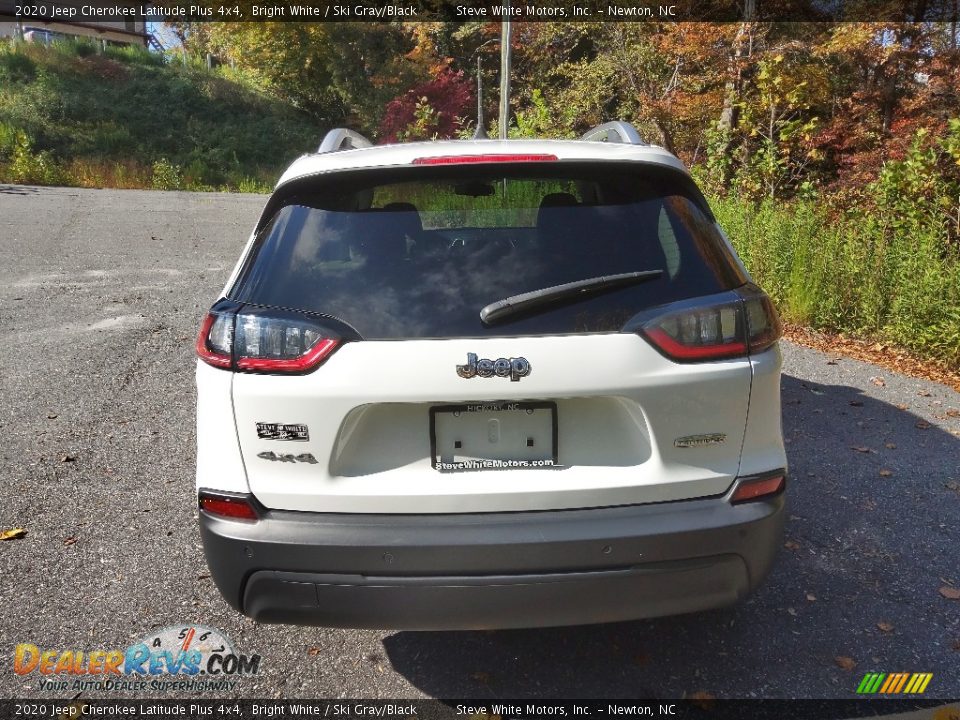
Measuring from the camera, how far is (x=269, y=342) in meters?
2.22

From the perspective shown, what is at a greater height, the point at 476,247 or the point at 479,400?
the point at 476,247

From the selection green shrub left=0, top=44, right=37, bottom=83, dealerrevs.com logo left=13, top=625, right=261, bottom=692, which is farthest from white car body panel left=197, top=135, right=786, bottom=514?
green shrub left=0, top=44, right=37, bottom=83

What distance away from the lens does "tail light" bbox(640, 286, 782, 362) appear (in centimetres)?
221

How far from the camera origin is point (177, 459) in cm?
482

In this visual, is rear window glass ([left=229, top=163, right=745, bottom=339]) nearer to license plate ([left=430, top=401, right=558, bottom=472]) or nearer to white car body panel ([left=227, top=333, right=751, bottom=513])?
white car body panel ([left=227, top=333, right=751, bottom=513])

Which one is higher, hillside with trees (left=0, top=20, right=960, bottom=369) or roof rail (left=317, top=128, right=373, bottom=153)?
roof rail (left=317, top=128, right=373, bottom=153)

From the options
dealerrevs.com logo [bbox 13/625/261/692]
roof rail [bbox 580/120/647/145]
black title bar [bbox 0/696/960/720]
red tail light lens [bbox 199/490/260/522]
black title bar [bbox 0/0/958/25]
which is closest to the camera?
red tail light lens [bbox 199/490/260/522]

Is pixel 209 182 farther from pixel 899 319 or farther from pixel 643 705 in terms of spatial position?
pixel 643 705

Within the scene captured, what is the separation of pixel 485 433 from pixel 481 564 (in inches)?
14.6

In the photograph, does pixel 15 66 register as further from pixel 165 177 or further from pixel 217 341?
pixel 217 341

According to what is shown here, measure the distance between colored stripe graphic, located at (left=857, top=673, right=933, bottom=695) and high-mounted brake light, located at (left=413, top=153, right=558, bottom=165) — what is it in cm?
213

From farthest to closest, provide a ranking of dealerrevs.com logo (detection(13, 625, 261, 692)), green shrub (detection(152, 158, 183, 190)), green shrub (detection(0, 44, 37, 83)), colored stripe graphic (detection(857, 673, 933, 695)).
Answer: green shrub (detection(0, 44, 37, 83)) < green shrub (detection(152, 158, 183, 190)) < dealerrevs.com logo (detection(13, 625, 261, 692)) < colored stripe graphic (detection(857, 673, 933, 695))

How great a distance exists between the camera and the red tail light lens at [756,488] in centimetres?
231

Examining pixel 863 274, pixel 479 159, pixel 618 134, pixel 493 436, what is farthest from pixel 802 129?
pixel 493 436
